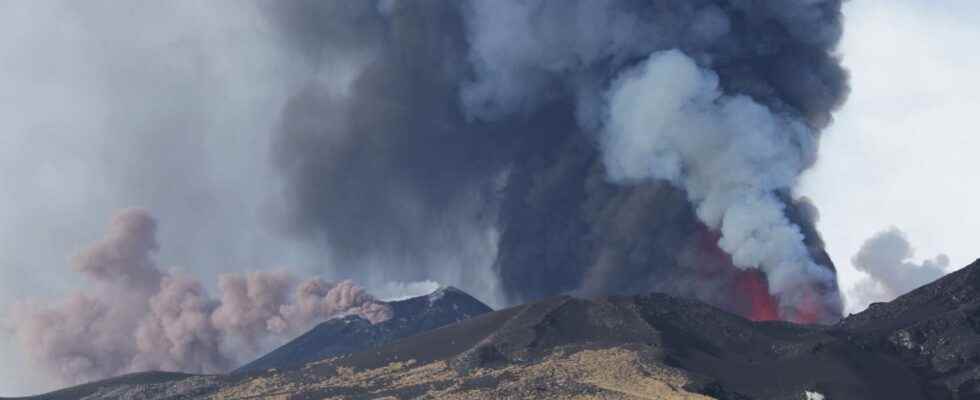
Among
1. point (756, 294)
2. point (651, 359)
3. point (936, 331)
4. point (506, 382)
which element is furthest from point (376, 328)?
point (936, 331)

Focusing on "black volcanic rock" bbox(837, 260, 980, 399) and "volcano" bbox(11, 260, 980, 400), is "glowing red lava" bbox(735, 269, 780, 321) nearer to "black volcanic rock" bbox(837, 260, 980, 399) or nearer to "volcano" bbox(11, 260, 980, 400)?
"black volcanic rock" bbox(837, 260, 980, 399)

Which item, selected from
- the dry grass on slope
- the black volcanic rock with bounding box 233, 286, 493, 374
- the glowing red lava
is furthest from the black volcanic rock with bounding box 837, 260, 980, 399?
the black volcanic rock with bounding box 233, 286, 493, 374

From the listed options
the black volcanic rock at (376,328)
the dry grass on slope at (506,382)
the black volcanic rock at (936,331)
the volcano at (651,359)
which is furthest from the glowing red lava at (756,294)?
the dry grass on slope at (506,382)

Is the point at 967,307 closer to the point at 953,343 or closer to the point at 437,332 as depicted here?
the point at 953,343

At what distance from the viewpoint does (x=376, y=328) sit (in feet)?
543

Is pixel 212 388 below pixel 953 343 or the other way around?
the other way around

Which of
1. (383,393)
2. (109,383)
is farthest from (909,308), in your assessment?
(109,383)

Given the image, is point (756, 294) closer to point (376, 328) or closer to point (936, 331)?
point (936, 331)

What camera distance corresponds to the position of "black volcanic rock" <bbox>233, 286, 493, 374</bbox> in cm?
15975

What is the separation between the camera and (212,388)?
123m

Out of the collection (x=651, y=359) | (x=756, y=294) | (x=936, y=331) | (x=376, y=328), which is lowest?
(x=936, y=331)

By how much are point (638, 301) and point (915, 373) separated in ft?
68.1

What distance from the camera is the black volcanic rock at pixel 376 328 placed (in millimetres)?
159750

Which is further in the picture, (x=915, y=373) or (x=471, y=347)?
(x=471, y=347)
